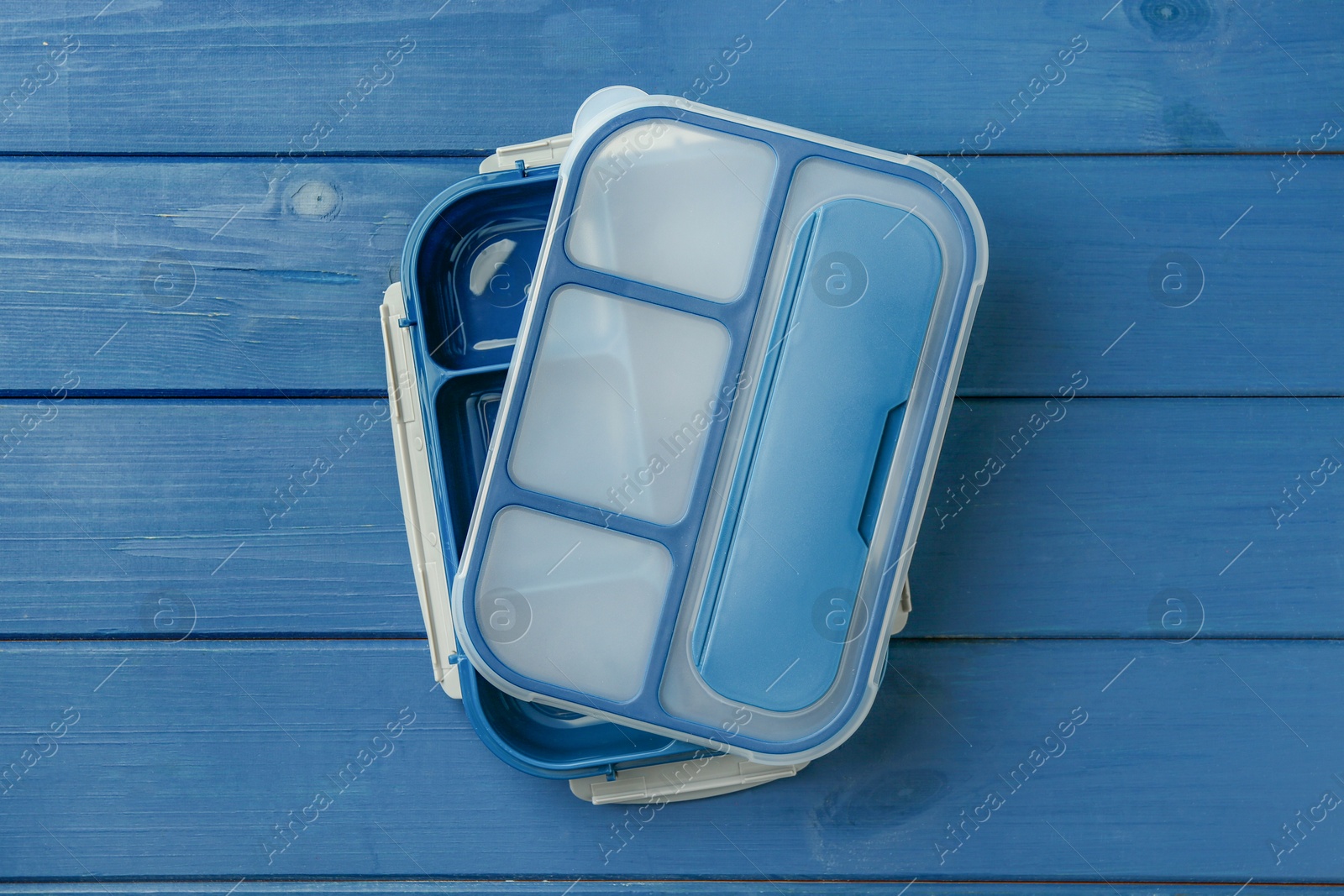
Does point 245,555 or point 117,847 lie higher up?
point 245,555

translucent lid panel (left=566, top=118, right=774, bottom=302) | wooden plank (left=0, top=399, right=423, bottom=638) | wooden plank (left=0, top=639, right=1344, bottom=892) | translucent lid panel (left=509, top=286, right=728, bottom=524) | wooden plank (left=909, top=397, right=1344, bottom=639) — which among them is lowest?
wooden plank (left=0, top=639, right=1344, bottom=892)

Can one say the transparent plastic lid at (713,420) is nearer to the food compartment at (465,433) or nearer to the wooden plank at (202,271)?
the food compartment at (465,433)

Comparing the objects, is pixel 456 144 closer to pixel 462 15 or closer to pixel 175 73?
pixel 462 15

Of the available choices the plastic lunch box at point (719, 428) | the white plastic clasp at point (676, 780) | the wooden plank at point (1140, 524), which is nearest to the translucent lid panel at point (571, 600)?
the plastic lunch box at point (719, 428)

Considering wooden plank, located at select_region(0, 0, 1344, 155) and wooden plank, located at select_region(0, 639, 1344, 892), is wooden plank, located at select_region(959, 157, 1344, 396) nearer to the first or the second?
wooden plank, located at select_region(0, 0, 1344, 155)

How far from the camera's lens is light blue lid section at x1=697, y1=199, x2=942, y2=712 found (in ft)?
1.87

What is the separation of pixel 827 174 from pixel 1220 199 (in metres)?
0.36

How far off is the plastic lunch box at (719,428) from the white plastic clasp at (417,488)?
0.09 metres

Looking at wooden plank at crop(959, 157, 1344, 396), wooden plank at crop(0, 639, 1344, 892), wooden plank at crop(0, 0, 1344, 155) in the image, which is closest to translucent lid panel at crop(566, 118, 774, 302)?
wooden plank at crop(0, 0, 1344, 155)

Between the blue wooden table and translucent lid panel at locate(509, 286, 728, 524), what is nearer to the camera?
translucent lid panel at locate(509, 286, 728, 524)

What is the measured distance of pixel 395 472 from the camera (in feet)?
2.23

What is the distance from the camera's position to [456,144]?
0.68 m

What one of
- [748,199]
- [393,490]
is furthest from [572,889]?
[748,199]

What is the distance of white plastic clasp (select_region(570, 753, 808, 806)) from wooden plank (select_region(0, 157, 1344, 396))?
0.37m
